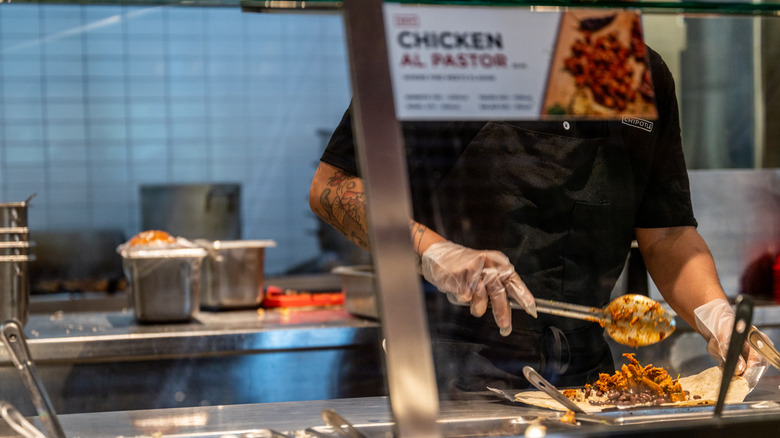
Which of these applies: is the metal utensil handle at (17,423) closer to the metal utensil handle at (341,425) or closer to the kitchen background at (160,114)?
the metal utensil handle at (341,425)

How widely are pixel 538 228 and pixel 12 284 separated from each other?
1.47 metres

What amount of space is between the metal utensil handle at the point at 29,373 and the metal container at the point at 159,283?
1482 millimetres

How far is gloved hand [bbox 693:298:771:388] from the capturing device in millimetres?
1295

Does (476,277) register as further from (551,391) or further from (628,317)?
(628,317)

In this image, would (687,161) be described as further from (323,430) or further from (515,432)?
(323,430)

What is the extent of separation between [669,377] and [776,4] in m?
0.59

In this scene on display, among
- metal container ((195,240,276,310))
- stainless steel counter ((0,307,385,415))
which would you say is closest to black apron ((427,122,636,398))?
stainless steel counter ((0,307,385,415))

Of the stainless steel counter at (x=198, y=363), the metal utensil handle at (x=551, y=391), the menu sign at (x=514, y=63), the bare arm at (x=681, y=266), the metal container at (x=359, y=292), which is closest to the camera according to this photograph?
the menu sign at (x=514, y=63)

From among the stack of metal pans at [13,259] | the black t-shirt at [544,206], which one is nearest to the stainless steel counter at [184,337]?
the stack of metal pans at [13,259]

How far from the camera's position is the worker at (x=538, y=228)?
42.2 inches

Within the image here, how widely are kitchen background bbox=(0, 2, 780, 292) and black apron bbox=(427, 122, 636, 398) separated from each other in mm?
2625

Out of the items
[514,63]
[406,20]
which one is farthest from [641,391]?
[406,20]

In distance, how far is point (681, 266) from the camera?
4.81 feet

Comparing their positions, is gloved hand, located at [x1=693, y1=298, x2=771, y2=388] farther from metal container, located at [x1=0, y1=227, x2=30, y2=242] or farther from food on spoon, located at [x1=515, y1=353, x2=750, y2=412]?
metal container, located at [x1=0, y1=227, x2=30, y2=242]
